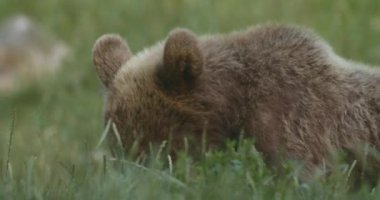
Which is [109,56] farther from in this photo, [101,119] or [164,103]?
[101,119]

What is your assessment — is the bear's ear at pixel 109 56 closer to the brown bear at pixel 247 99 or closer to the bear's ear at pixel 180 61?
the brown bear at pixel 247 99

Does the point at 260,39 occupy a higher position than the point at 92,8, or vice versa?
the point at 92,8

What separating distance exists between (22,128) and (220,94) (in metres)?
4.34

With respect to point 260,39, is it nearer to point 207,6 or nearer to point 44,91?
point 207,6

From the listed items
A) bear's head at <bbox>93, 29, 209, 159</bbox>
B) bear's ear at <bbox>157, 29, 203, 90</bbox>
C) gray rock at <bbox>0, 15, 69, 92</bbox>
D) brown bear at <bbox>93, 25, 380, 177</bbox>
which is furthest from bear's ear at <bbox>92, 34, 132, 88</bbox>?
gray rock at <bbox>0, 15, 69, 92</bbox>

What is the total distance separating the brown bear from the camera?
198 inches

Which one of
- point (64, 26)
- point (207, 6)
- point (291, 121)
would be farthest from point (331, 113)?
point (64, 26)

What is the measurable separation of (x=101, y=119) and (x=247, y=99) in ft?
7.13

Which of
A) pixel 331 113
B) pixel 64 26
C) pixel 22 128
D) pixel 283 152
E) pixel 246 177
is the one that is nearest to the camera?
pixel 246 177

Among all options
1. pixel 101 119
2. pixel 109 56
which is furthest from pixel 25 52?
pixel 109 56

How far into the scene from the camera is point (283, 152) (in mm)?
4797

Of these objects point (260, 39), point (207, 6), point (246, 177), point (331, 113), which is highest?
point (207, 6)

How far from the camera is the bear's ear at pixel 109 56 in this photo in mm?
5422

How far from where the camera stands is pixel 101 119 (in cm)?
716
